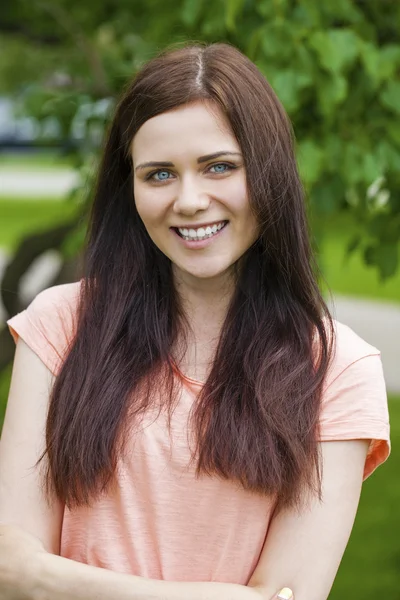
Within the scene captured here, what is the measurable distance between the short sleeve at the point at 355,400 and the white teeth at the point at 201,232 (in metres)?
0.31

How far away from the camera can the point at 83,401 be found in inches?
85.2

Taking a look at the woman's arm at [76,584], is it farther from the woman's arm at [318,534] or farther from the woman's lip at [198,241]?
the woman's lip at [198,241]

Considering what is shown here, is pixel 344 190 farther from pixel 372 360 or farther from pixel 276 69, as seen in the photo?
pixel 372 360

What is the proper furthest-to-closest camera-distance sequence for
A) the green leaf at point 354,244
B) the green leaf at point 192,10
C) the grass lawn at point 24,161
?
1. the grass lawn at point 24,161
2. the green leaf at point 354,244
3. the green leaf at point 192,10

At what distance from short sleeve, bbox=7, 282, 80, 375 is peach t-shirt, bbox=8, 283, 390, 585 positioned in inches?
9.1

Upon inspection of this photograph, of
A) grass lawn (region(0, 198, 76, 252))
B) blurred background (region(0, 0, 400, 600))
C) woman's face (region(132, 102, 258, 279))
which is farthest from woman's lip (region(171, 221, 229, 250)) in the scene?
grass lawn (region(0, 198, 76, 252))

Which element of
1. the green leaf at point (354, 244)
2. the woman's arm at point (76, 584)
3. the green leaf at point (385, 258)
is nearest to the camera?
the woman's arm at point (76, 584)

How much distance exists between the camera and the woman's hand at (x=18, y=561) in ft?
6.69

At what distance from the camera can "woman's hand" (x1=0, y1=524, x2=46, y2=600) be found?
2.04 metres

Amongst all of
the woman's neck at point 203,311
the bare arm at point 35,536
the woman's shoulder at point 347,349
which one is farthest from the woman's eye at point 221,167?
the bare arm at point 35,536

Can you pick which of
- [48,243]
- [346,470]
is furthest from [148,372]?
[48,243]

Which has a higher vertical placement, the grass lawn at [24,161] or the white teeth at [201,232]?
the grass lawn at [24,161]

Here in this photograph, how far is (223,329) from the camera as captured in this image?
2260 millimetres

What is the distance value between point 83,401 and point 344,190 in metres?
2.00
